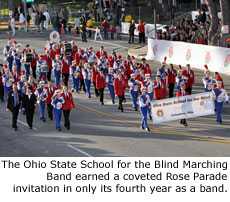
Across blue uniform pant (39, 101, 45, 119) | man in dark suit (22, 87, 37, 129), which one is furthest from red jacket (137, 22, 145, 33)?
man in dark suit (22, 87, 37, 129)

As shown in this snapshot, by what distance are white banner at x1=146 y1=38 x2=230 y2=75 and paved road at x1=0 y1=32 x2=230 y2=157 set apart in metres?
7.59

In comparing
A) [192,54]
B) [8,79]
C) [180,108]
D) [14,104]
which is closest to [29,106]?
[14,104]

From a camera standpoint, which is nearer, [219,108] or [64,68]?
[219,108]

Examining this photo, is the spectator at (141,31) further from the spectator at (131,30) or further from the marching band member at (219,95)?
the marching band member at (219,95)

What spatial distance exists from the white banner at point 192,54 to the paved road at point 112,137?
24.9 ft

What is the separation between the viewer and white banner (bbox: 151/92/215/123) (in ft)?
68.2

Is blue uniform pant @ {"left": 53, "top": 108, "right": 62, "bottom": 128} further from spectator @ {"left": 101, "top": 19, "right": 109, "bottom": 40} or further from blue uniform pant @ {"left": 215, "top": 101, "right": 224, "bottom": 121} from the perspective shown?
spectator @ {"left": 101, "top": 19, "right": 109, "bottom": 40}

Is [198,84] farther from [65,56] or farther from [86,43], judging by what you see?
[86,43]

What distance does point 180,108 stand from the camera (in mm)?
20859

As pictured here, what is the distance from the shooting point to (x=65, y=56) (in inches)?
1118

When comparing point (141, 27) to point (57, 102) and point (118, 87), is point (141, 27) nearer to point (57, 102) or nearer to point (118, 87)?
point (118, 87)

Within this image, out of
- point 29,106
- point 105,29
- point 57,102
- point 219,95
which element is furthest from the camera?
point 105,29

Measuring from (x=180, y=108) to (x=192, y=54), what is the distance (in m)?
12.3

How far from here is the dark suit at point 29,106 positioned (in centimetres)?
2100
